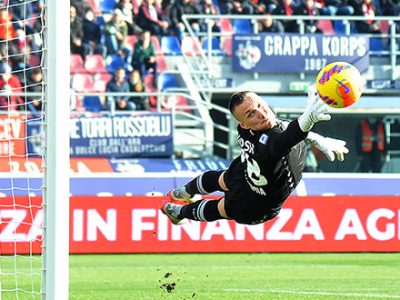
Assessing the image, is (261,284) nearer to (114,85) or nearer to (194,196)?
(194,196)

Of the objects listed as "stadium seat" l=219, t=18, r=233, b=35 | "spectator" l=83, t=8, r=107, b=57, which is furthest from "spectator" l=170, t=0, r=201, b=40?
"spectator" l=83, t=8, r=107, b=57

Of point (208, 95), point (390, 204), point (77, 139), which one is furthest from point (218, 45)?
point (390, 204)

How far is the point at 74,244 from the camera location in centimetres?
1576

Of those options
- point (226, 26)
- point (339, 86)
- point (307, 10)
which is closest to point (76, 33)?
point (226, 26)

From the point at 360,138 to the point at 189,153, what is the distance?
11.7 feet

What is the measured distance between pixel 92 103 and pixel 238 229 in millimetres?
6521

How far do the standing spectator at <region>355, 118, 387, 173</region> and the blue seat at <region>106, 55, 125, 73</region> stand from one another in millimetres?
5187

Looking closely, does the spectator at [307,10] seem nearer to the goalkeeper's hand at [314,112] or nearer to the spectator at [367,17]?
the spectator at [367,17]

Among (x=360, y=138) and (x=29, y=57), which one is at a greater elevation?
(x=29, y=57)

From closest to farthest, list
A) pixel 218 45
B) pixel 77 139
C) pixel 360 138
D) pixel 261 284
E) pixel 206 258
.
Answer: pixel 261 284 < pixel 206 258 < pixel 77 139 < pixel 360 138 < pixel 218 45

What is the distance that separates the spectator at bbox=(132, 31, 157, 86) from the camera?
22234 mm

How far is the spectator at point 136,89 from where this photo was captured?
21.3m

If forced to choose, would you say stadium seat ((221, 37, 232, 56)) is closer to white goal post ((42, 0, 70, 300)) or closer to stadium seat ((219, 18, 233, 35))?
stadium seat ((219, 18, 233, 35))

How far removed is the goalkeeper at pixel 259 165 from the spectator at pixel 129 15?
44.5 ft
